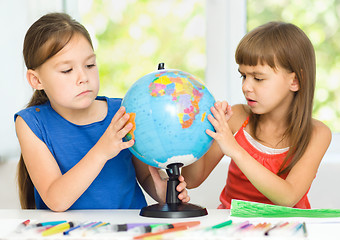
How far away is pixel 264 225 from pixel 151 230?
0.29 m

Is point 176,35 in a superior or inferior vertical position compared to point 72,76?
superior

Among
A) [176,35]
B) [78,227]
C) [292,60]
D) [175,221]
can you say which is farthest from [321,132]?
[176,35]

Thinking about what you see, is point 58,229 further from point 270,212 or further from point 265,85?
point 265,85

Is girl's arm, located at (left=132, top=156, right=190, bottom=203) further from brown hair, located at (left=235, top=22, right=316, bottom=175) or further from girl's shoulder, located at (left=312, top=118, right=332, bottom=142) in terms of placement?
girl's shoulder, located at (left=312, top=118, right=332, bottom=142)

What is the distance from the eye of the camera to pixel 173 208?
140 cm

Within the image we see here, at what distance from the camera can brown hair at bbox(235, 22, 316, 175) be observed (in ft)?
5.70

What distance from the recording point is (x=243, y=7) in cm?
300

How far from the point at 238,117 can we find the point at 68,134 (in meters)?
0.71

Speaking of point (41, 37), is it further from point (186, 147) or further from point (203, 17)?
point (203, 17)

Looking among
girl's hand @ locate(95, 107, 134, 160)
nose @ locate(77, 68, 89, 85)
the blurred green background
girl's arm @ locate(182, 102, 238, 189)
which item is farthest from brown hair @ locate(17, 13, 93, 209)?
the blurred green background

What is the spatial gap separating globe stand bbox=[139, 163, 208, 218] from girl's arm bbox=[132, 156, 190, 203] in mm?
18

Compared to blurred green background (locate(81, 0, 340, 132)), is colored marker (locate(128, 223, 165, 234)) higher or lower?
lower

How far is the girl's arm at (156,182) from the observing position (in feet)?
4.80

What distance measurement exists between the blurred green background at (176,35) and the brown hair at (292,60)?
3.96ft
